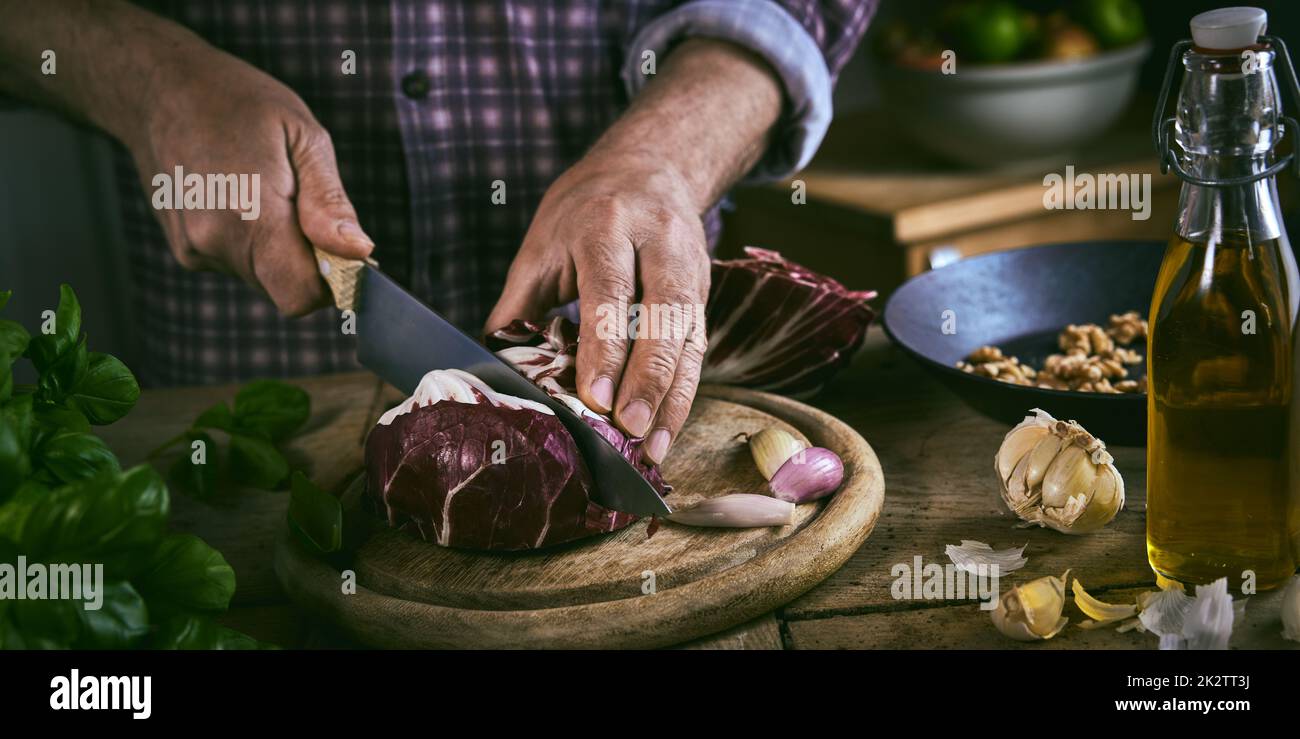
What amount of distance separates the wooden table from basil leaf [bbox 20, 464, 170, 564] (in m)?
0.29

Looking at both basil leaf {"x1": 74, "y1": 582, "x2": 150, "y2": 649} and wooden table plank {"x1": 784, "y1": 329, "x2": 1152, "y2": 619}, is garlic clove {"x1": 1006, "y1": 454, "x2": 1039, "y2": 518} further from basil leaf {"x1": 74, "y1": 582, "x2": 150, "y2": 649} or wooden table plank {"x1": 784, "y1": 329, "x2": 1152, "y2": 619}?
basil leaf {"x1": 74, "y1": 582, "x2": 150, "y2": 649}

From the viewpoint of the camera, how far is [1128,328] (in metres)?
1.38

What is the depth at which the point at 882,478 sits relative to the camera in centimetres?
109

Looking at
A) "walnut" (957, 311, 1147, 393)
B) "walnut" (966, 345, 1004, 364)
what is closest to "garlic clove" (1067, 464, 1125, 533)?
"walnut" (957, 311, 1147, 393)

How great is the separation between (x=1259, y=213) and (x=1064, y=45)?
1.86 metres

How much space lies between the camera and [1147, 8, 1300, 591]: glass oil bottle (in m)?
0.84

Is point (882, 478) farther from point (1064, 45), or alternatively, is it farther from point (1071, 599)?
point (1064, 45)

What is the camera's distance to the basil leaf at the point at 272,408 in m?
1.32

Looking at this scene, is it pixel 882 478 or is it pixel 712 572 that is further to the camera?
pixel 882 478
